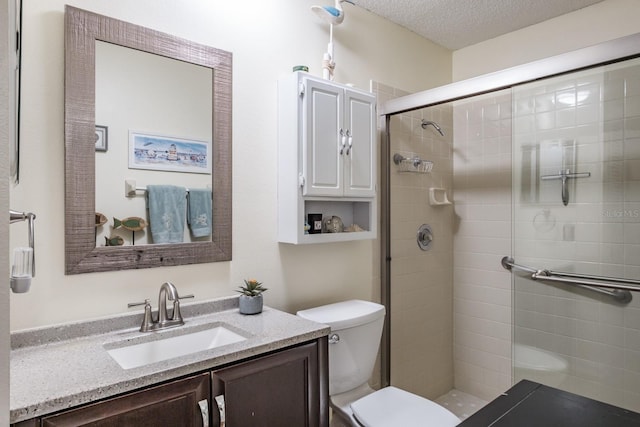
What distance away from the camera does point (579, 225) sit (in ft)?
6.31

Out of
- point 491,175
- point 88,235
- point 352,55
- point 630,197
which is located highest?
point 352,55

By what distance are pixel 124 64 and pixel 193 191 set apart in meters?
0.54

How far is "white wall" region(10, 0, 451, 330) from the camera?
1324 mm

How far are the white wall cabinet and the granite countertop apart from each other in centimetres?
48

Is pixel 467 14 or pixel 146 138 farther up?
pixel 467 14

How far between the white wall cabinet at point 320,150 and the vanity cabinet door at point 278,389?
590 millimetres

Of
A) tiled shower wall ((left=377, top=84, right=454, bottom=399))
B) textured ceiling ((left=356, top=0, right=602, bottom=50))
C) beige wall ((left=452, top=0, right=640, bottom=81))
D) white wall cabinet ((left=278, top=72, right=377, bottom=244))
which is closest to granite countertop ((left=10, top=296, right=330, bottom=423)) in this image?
white wall cabinet ((left=278, top=72, right=377, bottom=244))

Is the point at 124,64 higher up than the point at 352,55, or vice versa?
the point at 352,55

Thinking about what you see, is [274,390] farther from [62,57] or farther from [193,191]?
[62,57]

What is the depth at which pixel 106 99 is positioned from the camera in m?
1.44

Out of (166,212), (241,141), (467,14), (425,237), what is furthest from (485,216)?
(166,212)

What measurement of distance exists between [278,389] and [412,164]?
68.4 inches

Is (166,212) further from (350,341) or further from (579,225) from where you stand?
(579,225)

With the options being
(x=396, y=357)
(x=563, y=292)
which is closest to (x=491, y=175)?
(x=563, y=292)
